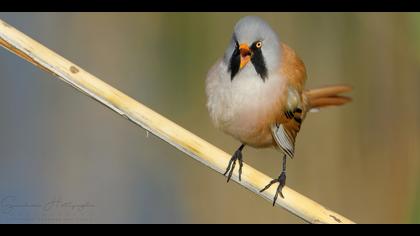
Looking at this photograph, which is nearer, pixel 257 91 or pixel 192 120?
pixel 257 91

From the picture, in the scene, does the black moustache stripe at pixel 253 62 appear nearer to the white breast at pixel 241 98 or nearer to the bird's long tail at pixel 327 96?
the white breast at pixel 241 98

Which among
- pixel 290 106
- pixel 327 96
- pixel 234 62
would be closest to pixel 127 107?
pixel 234 62

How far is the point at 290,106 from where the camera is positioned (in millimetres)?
2496

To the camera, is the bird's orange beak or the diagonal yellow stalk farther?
the bird's orange beak

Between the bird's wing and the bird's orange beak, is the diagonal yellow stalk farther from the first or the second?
the bird's wing

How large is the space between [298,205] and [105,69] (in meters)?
1.33

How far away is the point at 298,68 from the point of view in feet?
8.18

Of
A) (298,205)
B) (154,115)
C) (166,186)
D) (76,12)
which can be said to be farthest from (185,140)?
(76,12)

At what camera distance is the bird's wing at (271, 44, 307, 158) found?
8.00 ft

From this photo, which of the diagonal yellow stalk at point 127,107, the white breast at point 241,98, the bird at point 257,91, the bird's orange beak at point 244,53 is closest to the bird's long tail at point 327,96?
the bird at point 257,91

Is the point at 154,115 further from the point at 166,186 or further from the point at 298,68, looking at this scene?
the point at 166,186

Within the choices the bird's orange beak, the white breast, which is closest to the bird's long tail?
the white breast

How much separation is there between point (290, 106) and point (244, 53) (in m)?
0.40

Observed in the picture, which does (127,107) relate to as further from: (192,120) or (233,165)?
(192,120)
